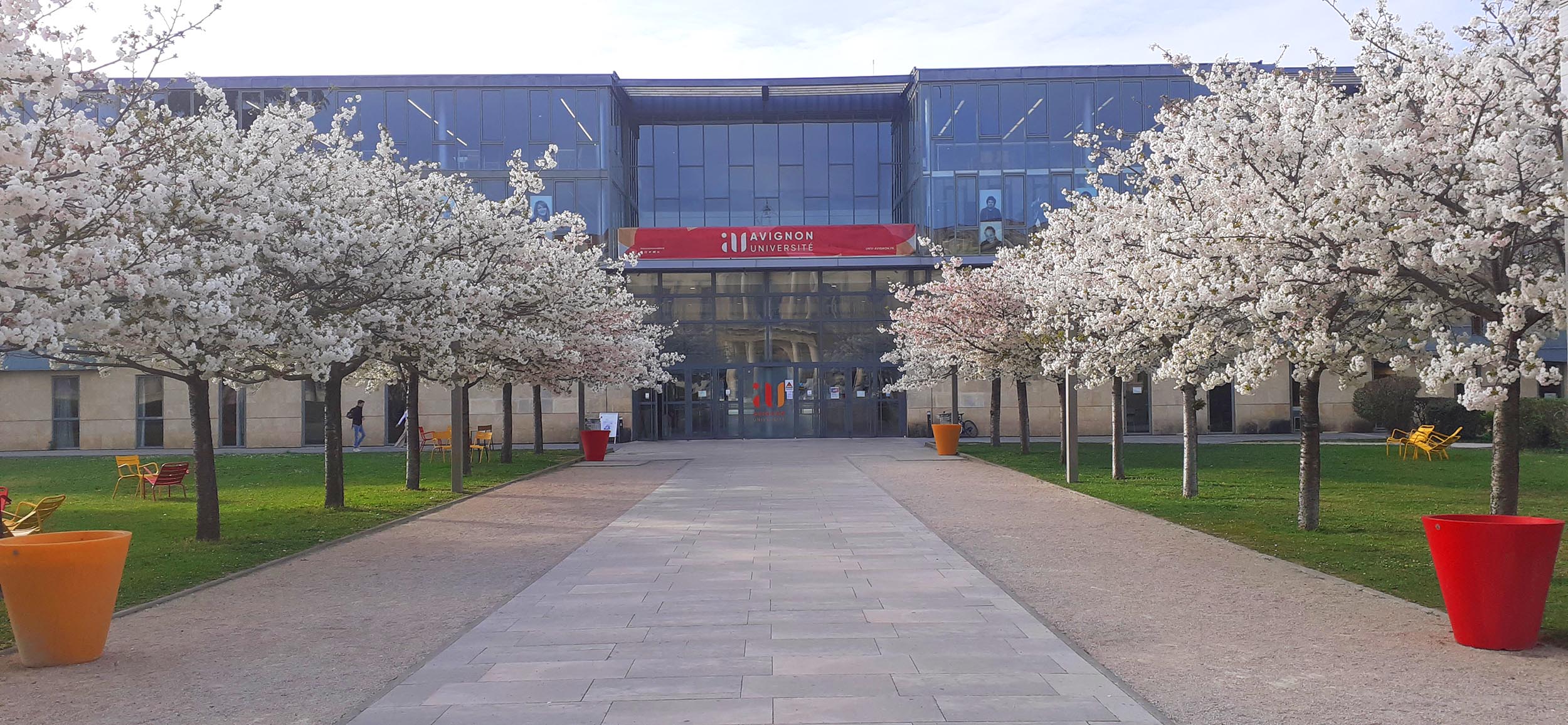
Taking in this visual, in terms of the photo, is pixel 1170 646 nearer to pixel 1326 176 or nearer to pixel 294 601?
pixel 1326 176

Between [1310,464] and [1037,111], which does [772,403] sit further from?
[1310,464]

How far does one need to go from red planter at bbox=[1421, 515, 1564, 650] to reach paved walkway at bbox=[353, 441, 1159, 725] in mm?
2425

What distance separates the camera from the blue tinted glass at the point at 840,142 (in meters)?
46.9

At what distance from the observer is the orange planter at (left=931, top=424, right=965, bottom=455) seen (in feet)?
97.8

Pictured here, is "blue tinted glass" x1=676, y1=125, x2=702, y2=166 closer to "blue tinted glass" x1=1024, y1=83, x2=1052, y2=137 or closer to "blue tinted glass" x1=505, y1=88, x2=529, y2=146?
"blue tinted glass" x1=505, y1=88, x2=529, y2=146

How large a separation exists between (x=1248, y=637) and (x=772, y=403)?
3444cm

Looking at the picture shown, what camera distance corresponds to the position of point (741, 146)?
46781 mm

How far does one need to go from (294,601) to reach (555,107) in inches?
1315

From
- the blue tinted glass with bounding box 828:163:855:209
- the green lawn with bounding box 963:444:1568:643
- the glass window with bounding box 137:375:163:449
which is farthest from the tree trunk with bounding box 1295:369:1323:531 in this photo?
the glass window with bounding box 137:375:163:449

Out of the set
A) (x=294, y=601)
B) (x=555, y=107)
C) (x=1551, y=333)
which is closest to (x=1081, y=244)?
(x=1551, y=333)

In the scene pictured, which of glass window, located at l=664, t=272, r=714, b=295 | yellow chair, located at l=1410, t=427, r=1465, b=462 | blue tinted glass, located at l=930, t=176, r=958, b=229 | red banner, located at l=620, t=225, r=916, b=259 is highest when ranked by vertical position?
blue tinted glass, located at l=930, t=176, r=958, b=229

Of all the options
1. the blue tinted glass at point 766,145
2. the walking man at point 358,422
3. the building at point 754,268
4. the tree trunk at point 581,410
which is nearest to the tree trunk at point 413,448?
the tree trunk at point 581,410

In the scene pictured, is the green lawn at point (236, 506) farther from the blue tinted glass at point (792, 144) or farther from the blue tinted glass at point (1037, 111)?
the blue tinted glass at point (1037, 111)

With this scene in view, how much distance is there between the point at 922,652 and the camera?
24.8 feet
